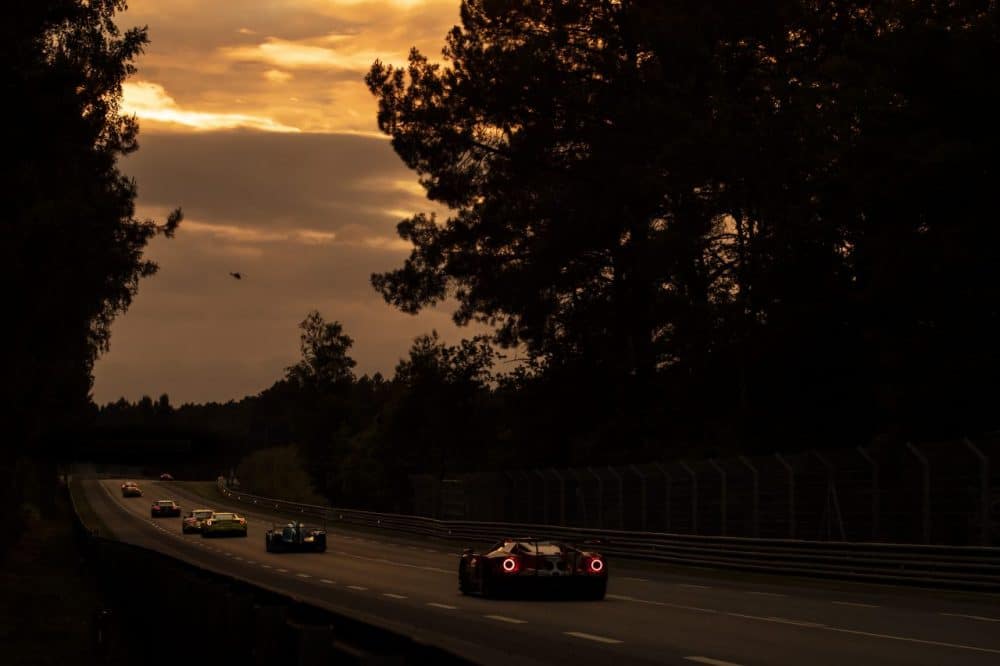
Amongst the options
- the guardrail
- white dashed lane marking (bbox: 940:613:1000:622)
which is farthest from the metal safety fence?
white dashed lane marking (bbox: 940:613:1000:622)

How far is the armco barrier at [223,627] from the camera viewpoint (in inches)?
258

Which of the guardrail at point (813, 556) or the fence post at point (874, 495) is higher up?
the fence post at point (874, 495)

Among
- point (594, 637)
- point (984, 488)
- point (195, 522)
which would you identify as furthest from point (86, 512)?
point (594, 637)

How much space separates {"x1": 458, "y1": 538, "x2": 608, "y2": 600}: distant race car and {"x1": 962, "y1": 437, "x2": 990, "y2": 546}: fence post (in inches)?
271

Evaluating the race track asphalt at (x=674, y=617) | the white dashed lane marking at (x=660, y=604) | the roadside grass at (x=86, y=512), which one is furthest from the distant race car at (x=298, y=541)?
the white dashed lane marking at (x=660, y=604)

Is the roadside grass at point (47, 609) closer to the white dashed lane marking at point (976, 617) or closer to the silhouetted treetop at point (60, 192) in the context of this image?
the silhouetted treetop at point (60, 192)

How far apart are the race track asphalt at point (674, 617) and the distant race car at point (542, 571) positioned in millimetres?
275

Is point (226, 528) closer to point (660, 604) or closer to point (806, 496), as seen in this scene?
point (806, 496)

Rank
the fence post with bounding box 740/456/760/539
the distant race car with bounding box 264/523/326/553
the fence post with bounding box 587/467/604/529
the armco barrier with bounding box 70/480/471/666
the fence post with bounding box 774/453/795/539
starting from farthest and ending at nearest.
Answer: the distant race car with bounding box 264/523/326/553 → the fence post with bounding box 587/467/604/529 → the fence post with bounding box 740/456/760/539 → the fence post with bounding box 774/453/795/539 → the armco barrier with bounding box 70/480/471/666

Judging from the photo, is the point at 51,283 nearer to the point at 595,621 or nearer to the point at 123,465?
the point at 595,621

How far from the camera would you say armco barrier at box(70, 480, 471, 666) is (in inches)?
258

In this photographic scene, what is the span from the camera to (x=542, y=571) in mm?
23984

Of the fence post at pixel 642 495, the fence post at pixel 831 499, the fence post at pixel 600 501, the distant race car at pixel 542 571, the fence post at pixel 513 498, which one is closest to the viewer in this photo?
the distant race car at pixel 542 571

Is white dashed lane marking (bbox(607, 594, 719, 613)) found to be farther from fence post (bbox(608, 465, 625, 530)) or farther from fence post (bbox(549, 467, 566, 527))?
fence post (bbox(549, 467, 566, 527))
